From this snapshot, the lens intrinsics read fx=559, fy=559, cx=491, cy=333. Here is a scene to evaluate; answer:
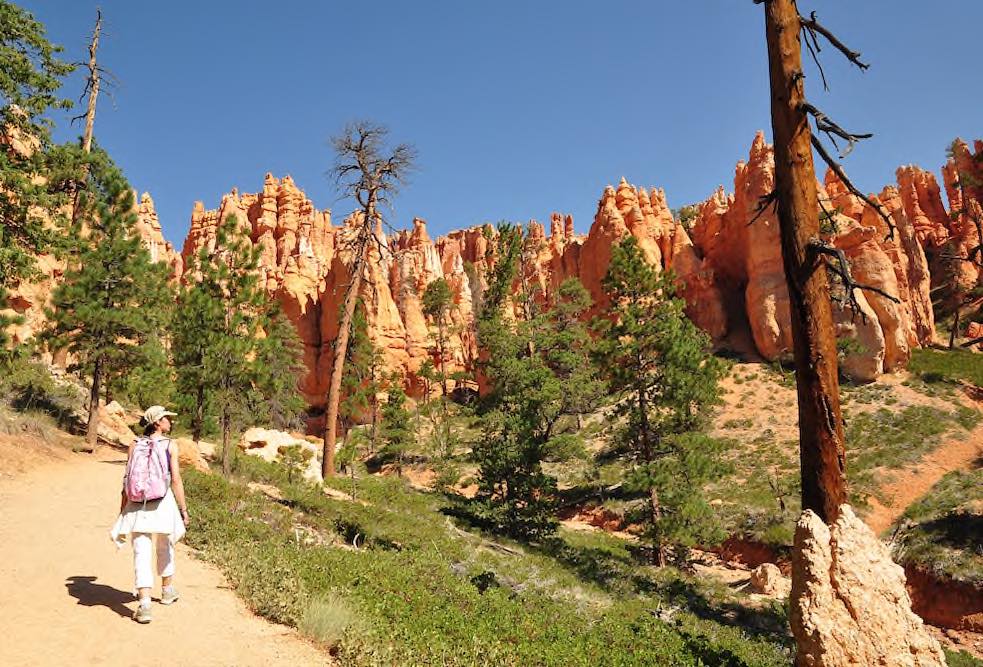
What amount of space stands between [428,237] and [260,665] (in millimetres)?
78525

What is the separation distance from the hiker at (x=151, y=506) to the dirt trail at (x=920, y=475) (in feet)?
79.1

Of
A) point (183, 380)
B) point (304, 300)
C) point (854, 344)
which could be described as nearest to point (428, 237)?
point (304, 300)

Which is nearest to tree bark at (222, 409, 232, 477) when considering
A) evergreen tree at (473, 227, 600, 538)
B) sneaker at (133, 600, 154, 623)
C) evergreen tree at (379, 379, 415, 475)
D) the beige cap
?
evergreen tree at (473, 227, 600, 538)

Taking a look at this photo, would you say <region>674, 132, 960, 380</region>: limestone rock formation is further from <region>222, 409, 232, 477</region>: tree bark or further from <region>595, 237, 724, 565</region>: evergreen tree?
<region>222, 409, 232, 477</region>: tree bark

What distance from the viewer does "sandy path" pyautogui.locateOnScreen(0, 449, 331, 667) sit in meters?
4.22

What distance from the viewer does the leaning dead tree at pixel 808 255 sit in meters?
4.24

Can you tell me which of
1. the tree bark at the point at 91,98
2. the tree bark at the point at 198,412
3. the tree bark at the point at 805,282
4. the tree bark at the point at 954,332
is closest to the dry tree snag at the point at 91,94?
the tree bark at the point at 91,98

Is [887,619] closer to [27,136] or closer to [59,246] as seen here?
[59,246]

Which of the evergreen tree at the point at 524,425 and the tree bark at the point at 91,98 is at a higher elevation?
the tree bark at the point at 91,98

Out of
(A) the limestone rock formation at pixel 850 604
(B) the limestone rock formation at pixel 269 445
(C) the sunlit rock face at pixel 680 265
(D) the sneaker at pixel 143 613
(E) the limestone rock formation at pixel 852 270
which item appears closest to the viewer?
(A) the limestone rock formation at pixel 850 604

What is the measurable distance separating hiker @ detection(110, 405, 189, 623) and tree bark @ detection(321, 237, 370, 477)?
7.91 meters

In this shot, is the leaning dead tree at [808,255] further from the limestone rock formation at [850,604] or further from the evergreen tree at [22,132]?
the evergreen tree at [22,132]

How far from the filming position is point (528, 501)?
17.2 m

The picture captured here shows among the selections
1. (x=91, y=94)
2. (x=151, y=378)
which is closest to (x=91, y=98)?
(x=91, y=94)
